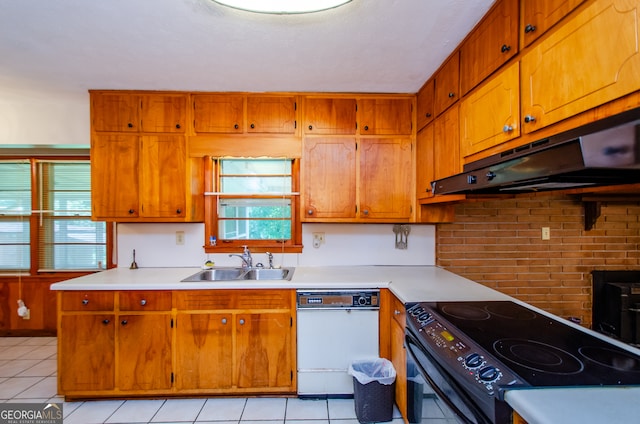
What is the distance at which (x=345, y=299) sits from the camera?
2.05 meters

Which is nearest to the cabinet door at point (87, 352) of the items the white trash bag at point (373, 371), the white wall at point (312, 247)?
the white wall at point (312, 247)

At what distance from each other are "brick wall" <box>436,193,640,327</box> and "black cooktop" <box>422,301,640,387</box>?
103 cm

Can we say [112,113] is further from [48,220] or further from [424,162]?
[424,162]

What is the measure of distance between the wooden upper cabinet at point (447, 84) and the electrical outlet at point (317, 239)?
1370mm

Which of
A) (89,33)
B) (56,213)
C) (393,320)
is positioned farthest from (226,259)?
(56,213)

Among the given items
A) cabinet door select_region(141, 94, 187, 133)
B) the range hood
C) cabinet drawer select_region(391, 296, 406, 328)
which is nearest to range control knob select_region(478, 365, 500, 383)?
the range hood

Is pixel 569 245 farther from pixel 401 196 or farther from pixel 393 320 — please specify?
pixel 393 320

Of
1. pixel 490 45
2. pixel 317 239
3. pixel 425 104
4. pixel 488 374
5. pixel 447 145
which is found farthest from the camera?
pixel 317 239

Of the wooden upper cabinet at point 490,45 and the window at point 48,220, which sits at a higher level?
the wooden upper cabinet at point 490,45

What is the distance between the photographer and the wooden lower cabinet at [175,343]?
203 cm

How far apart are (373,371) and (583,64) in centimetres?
193

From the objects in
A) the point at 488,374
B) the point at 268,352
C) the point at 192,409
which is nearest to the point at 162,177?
the point at 268,352

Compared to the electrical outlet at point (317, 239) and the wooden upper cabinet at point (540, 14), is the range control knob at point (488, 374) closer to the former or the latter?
the wooden upper cabinet at point (540, 14)

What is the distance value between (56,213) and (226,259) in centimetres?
Result: 226
